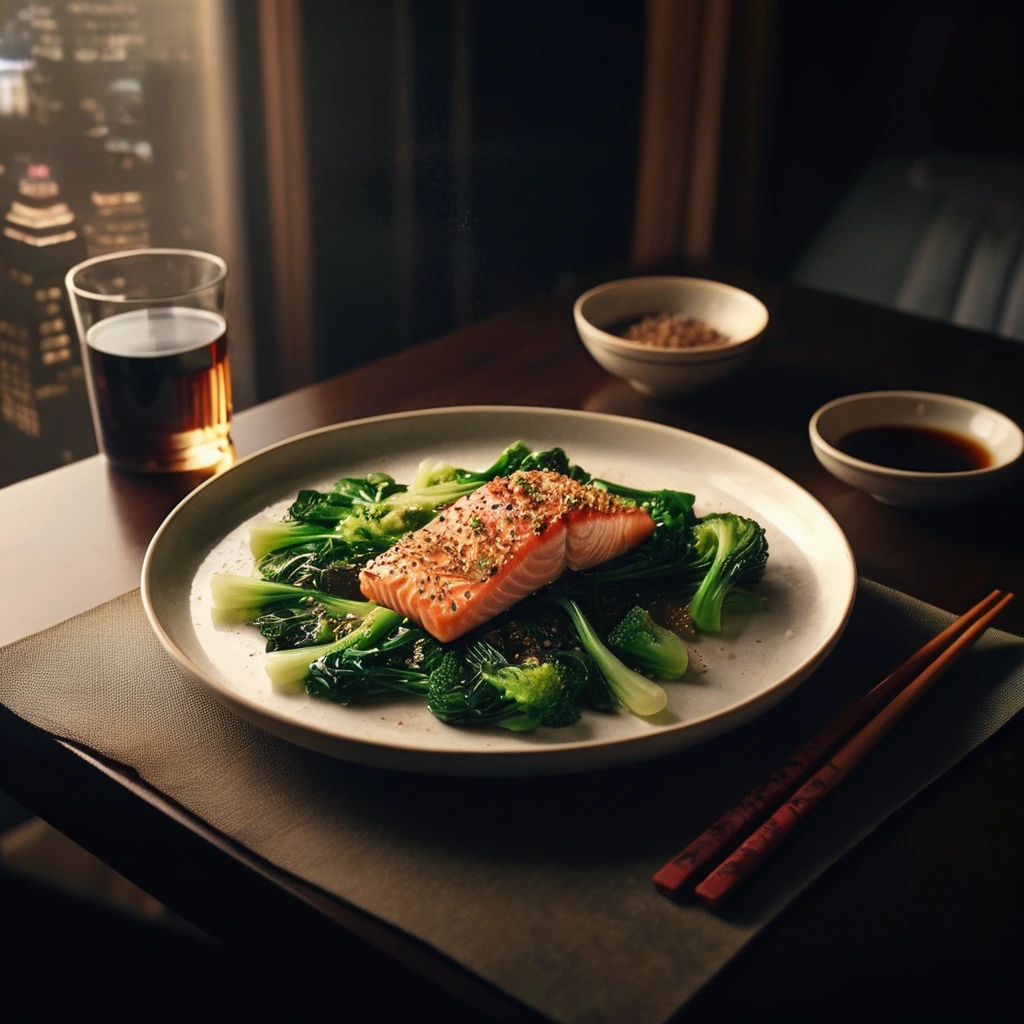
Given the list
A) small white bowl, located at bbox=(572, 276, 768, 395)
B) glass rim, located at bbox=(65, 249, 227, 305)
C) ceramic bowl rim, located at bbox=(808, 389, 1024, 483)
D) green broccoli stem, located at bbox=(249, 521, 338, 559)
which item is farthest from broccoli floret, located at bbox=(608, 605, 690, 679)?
glass rim, located at bbox=(65, 249, 227, 305)

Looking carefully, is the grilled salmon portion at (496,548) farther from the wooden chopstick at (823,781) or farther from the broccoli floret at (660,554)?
the wooden chopstick at (823,781)

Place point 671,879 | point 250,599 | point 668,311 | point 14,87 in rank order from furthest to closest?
point 14,87 → point 668,311 → point 250,599 → point 671,879

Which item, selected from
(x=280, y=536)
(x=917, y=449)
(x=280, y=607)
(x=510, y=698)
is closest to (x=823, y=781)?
(x=510, y=698)

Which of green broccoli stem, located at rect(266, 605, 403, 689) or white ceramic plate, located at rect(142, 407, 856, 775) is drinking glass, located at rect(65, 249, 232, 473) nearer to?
white ceramic plate, located at rect(142, 407, 856, 775)

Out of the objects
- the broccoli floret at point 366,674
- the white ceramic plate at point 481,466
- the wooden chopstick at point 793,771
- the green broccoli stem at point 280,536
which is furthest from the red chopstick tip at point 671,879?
the green broccoli stem at point 280,536

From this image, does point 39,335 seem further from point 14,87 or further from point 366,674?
point 366,674

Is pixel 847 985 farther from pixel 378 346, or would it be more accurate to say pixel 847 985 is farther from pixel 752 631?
pixel 378 346
